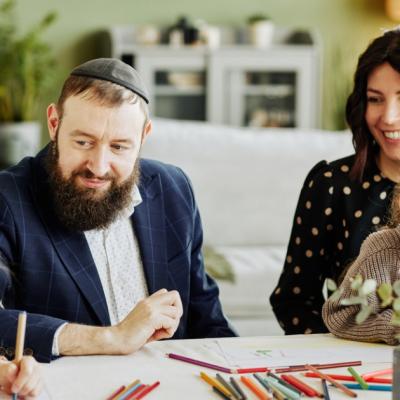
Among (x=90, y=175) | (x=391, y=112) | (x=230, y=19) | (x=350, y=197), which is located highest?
(x=230, y=19)

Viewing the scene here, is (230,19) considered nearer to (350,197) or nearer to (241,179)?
(241,179)

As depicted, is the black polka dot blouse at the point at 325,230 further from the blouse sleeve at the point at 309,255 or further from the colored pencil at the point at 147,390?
the colored pencil at the point at 147,390

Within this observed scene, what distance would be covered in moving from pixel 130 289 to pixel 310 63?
14.7ft

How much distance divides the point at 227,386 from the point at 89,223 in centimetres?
57

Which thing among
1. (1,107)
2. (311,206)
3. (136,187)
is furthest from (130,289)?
(1,107)

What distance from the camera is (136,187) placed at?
1.92m

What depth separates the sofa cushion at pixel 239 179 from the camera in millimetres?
3842

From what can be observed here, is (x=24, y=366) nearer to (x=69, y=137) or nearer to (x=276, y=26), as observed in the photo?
(x=69, y=137)

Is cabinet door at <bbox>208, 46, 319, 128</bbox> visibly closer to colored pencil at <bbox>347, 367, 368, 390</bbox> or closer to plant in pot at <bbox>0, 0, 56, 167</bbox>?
plant in pot at <bbox>0, 0, 56, 167</bbox>

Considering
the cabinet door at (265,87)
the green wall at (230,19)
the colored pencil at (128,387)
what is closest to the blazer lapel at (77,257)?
the colored pencil at (128,387)

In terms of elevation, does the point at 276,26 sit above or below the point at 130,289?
above

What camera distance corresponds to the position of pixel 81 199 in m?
1.77

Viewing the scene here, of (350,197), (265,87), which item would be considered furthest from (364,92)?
(265,87)

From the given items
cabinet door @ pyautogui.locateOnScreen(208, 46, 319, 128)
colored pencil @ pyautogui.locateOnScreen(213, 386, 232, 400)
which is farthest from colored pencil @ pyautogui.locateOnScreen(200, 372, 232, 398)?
cabinet door @ pyautogui.locateOnScreen(208, 46, 319, 128)
